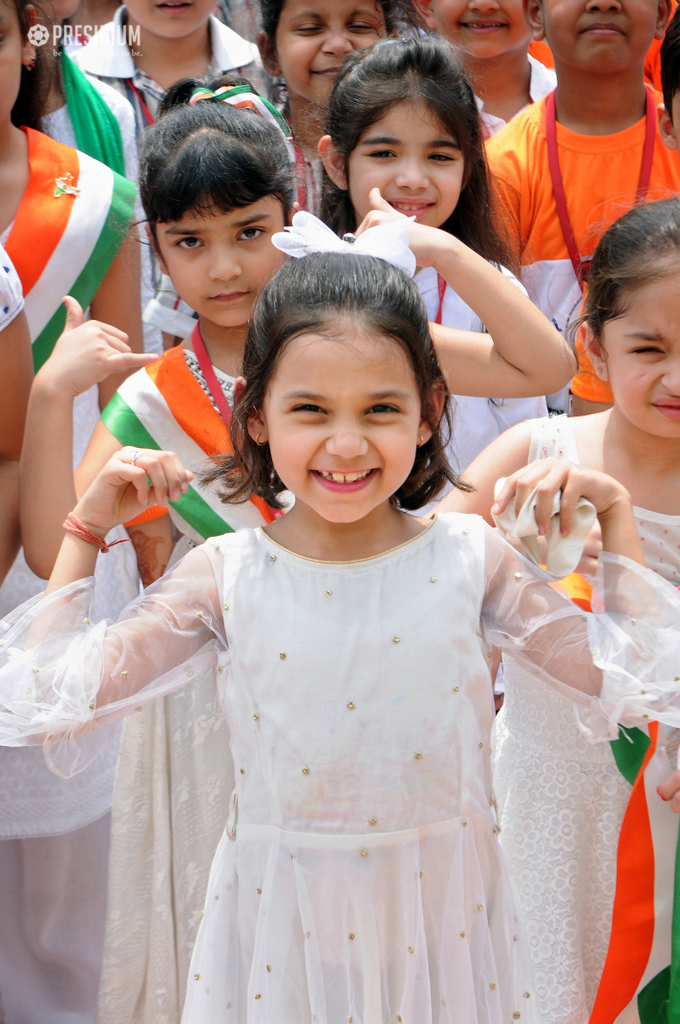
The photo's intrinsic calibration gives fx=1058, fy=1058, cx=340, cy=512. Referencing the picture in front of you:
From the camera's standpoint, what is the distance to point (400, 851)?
150 centimetres

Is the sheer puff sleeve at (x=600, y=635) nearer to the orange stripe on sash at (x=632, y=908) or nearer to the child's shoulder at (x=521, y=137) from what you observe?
the orange stripe on sash at (x=632, y=908)

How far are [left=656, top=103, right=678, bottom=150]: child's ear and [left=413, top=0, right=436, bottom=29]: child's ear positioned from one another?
3.04 ft

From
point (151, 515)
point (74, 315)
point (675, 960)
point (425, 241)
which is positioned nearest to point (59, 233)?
point (74, 315)

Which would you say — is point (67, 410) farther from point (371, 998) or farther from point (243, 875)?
point (371, 998)

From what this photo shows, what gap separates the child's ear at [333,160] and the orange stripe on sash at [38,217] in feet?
1.90

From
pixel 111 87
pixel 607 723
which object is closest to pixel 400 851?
pixel 607 723

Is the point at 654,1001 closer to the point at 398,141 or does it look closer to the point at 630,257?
the point at 630,257

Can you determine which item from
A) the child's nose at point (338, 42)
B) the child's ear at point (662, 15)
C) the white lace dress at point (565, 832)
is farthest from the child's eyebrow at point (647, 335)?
the child's nose at point (338, 42)

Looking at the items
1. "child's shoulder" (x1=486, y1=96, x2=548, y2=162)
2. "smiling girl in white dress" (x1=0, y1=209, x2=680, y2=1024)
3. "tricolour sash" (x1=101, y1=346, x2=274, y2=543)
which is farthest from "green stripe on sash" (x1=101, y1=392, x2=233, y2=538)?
"child's shoulder" (x1=486, y1=96, x2=548, y2=162)

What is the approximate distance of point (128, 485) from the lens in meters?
1.61

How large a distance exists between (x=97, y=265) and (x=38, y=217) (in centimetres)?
16

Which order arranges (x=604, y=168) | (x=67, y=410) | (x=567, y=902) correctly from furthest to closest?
(x=604, y=168) → (x=67, y=410) → (x=567, y=902)

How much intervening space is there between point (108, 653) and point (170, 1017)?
997 mm

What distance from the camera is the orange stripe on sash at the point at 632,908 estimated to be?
68.2 inches
